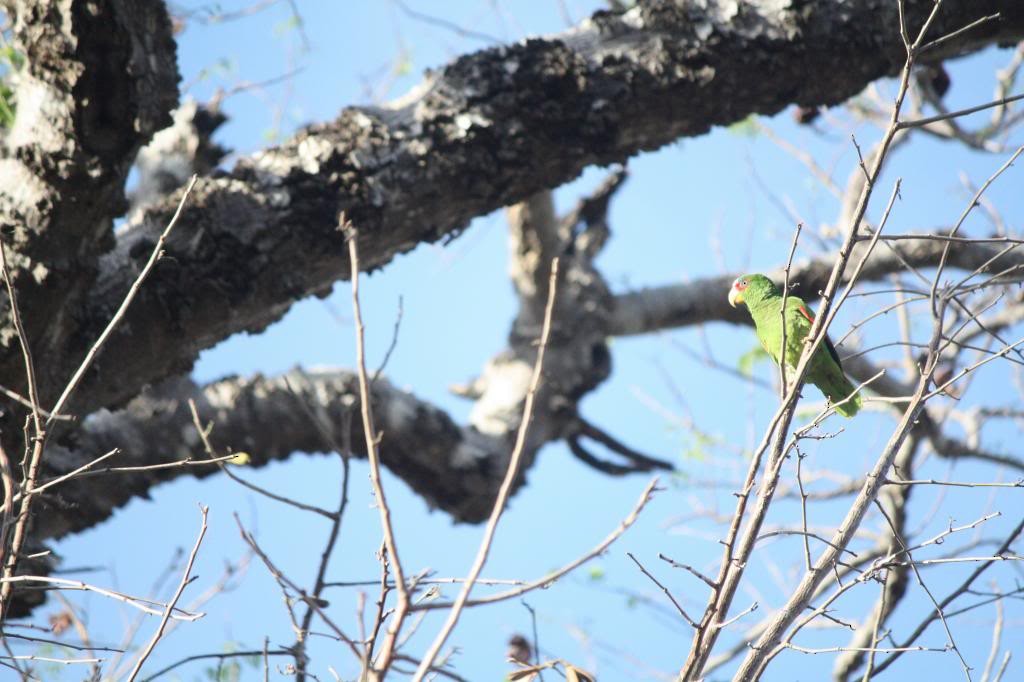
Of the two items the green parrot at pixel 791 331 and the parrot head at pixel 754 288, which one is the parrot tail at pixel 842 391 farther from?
the parrot head at pixel 754 288

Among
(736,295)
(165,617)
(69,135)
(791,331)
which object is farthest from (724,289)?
(165,617)

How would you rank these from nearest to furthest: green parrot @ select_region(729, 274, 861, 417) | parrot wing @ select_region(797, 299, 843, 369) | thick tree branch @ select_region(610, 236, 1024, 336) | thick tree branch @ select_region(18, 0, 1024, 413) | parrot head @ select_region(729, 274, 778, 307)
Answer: thick tree branch @ select_region(18, 0, 1024, 413), parrot wing @ select_region(797, 299, 843, 369), green parrot @ select_region(729, 274, 861, 417), parrot head @ select_region(729, 274, 778, 307), thick tree branch @ select_region(610, 236, 1024, 336)

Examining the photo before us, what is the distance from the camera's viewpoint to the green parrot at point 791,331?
10.6 feet

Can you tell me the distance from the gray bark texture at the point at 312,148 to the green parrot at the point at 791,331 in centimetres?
69

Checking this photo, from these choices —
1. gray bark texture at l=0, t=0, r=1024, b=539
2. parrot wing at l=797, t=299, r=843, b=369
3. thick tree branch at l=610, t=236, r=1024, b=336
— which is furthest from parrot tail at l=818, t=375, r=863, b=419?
thick tree branch at l=610, t=236, r=1024, b=336

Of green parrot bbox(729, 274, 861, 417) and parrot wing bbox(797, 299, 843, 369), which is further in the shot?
green parrot bbox(729, 274, 861, 417)

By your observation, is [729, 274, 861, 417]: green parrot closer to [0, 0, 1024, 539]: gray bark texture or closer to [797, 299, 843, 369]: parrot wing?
[797, 299, 843, 369]: parrot wing

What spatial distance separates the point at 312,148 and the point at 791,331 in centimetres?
171

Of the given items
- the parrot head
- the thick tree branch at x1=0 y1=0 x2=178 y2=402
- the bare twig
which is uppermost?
the parrot head

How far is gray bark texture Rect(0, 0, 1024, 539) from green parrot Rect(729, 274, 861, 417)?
2.25 ft

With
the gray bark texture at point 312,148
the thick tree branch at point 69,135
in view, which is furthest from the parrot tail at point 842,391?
the thick tree branch at point 69,135

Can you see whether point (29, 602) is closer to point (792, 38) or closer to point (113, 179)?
point (113, 179)

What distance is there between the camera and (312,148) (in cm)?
279

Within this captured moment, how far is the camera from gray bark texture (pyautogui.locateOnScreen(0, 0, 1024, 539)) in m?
2.29
